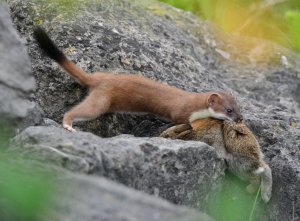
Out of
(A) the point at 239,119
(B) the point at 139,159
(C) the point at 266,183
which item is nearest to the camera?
(B) the point at 139,159

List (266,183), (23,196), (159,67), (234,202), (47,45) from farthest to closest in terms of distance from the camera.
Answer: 1. (159,67)
2. (47,45)
3. (266,183)
4. (234,202)
5. (23,196)

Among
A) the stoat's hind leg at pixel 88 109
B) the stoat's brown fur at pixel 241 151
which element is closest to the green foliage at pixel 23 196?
the stoat's brown fur at pixel 241 151

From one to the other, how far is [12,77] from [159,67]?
2448mm

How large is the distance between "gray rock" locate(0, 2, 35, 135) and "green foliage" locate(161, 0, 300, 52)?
5.15 m

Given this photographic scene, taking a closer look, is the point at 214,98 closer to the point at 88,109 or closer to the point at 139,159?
the point at 88,109

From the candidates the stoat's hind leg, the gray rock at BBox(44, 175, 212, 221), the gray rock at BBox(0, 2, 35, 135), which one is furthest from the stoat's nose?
the gray rock at BBox(44, 175, 212, 221)

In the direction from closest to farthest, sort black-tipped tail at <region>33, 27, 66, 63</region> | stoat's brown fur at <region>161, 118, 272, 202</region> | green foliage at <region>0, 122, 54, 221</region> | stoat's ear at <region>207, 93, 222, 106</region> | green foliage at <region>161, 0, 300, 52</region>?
green foliage at <region>0, 122, 54, 221</region> < stoat's brown fur at <region>161, 118, 272, 202</region> < black-tipped tail at <region>33, 27, 66, 63</region> < stoat's ear at <region>207, 93, 222, 106</region> < green foliage at <region>161, 0, 300, 52</region>

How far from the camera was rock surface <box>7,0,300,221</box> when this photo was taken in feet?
16.8

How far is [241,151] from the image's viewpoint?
4.76 metres

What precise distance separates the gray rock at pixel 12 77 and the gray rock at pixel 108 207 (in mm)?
792

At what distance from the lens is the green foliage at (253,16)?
842 cm

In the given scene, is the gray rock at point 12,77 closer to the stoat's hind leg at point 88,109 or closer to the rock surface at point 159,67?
the stoat's hind leg at point 88,109

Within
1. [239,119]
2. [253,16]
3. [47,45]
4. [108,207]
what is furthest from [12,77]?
[253,16]

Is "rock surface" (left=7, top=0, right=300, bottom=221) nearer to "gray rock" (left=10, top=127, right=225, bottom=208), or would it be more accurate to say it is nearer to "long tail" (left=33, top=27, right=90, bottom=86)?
"long tail" (left=33, top=27, right=90, bottom=86)
